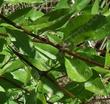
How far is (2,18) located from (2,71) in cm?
12

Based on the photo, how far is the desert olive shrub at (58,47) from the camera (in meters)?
0.53

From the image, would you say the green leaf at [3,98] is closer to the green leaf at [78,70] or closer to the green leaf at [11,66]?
the green leaf at [11,66]

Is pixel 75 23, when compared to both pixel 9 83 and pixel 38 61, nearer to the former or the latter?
pixel 38 61

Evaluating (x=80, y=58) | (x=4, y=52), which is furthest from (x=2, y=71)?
(x=80, y=58)

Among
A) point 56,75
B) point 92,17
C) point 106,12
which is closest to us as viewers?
point 92,17

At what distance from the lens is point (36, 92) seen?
65 centimetres

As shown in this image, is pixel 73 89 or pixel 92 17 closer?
pixel 92 17

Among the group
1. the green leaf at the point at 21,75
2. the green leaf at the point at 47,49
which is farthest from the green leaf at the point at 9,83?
the green leaf at the point at 47,49

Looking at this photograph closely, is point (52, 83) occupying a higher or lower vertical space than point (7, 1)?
lower

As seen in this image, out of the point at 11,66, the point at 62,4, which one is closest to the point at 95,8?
the point at 62,4

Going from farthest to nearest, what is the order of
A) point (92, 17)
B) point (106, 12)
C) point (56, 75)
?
point (56, 75)
point (106, 12)
point (92, 17)

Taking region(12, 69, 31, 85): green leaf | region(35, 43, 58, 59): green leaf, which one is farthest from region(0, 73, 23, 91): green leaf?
region(35, 43, 58, 59): green leaf

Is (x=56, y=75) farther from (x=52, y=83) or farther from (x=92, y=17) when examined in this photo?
(x=92, y=17)

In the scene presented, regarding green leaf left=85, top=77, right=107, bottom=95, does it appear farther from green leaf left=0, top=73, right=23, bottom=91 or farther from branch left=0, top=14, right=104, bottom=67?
green leaf left=0, top=73, right=23, bottom=91
